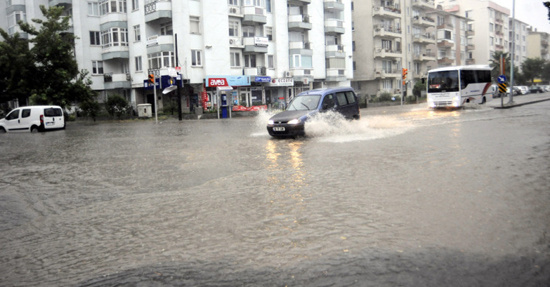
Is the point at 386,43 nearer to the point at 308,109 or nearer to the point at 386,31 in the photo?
the point at 386,31

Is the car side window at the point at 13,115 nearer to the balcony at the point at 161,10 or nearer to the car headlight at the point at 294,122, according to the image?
the balcony at the point at 161,10

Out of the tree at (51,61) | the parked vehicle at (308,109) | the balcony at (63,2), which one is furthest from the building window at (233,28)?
the parked vehicle at (308,109)

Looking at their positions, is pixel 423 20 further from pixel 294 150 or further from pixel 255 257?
pixel 255 257

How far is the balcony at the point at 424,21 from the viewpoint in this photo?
76000 mm

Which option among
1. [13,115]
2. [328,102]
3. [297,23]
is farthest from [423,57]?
[13,115]

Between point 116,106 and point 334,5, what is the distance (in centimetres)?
3282

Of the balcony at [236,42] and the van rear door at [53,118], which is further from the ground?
the balcony at [236,42]

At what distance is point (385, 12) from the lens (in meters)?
67.5

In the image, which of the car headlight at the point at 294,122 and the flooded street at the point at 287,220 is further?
the car headlight at the point at 294,122

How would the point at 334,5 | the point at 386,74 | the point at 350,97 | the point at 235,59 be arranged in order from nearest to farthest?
the point at 350,97 → the point at 235,59 → the point at 334,5 → the point at 386,74

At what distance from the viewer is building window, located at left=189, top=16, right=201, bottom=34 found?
43131 mm

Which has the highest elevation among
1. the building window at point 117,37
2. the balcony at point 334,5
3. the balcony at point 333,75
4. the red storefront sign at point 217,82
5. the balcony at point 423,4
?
the balcony at point 423,4

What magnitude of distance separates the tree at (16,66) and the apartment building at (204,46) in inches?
419

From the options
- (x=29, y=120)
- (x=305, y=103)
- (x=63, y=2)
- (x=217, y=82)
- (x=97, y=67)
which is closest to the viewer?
(x=305, y=103)
